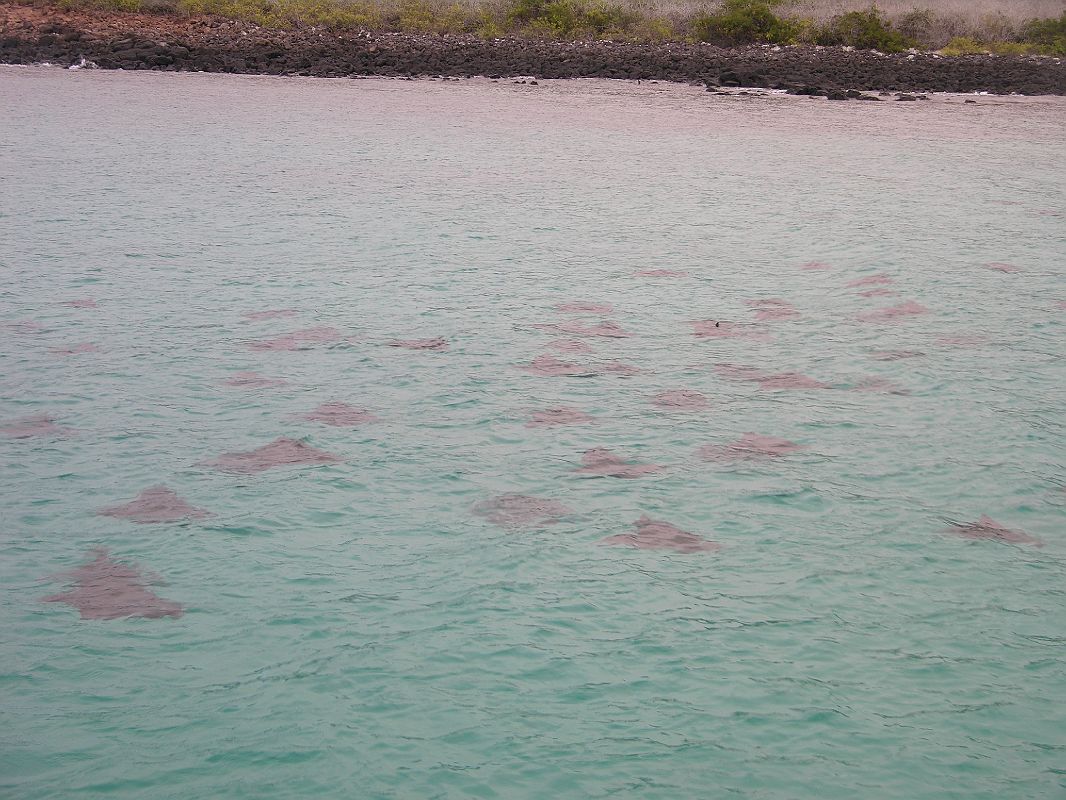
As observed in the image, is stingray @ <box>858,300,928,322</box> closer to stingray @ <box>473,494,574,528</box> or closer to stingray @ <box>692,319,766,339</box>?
stingray @ <box>692,319,766,339</box>

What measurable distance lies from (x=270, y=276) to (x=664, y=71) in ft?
67.2

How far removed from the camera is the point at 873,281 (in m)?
9.00

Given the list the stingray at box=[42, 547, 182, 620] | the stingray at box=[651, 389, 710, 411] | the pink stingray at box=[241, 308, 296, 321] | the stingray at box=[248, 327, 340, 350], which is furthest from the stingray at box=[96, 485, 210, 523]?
the pink stingray at box=[241, 308, 296, 321]

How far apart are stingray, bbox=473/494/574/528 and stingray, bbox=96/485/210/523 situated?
3.86ft

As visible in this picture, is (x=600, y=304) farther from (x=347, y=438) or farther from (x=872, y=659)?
(x=872, y=659)

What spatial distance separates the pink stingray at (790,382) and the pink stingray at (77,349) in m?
3.96

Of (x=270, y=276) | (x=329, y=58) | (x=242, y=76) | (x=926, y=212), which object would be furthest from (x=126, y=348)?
(x=329, y=58)

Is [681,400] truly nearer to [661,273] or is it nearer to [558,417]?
[558,417]

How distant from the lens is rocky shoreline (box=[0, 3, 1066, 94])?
26000 millimetres

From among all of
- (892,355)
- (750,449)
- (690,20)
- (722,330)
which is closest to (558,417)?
(750,449)

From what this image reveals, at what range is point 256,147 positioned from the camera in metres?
15.2

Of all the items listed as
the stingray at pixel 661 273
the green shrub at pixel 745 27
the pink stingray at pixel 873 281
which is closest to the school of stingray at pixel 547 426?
the pink stingray at pixel 873 281

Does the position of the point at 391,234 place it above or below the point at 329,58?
below

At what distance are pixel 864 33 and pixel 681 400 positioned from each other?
A: 92.7ft
